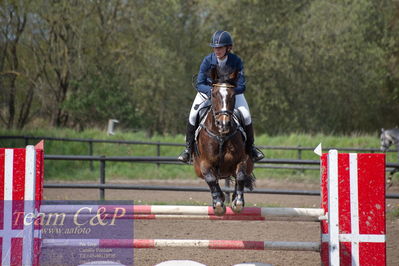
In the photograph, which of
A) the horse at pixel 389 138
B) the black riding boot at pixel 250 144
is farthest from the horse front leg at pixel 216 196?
the horse at pixel 389 138

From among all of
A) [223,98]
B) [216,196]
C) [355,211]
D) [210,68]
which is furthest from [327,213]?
[210,68]

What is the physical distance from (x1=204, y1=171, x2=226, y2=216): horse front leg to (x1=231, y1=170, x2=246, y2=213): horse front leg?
12 centimetres

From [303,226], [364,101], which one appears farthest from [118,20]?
[303,226]

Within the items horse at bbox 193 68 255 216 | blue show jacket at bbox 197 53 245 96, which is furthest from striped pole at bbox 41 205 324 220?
blue show jacket at bbox 197 53 245 96

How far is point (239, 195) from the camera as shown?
16.3 ft

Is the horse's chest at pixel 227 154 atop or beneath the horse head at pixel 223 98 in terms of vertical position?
beneath

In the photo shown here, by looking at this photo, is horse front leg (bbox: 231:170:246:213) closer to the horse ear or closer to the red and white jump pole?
the red and white jump pole

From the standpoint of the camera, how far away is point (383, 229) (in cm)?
428

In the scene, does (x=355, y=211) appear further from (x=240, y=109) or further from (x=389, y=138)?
A: (x=389, y=138)

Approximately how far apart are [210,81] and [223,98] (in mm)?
811

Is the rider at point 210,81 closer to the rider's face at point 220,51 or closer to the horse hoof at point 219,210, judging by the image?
the rider's face at point 220,51

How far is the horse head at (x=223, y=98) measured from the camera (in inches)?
193

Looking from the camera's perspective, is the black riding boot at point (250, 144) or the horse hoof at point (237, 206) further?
the black riding boot at point (250, 144)

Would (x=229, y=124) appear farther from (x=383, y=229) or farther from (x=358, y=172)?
(x=383, y=229)
